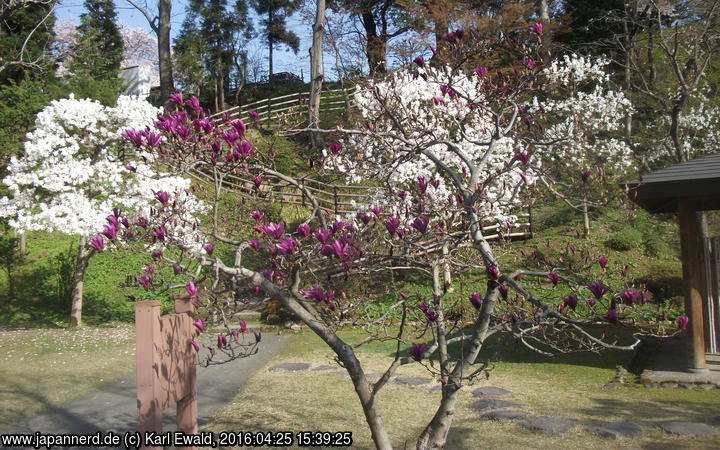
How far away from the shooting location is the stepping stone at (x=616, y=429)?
502 cm

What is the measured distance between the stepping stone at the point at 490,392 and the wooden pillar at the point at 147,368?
12.6 ft

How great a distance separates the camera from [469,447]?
4.90 metres

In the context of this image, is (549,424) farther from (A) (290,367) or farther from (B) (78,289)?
(B) (78,289)

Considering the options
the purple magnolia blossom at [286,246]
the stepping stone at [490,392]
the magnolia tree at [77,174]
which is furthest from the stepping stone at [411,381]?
the purple magnolia blossom at [286,246]

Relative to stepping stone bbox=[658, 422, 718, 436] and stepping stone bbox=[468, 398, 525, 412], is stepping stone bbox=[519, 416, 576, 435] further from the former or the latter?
stepping stone bbox=[658, 422, 718, 436]

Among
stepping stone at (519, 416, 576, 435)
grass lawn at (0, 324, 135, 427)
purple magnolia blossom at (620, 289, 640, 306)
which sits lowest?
stepping stone at (519, 416, 576, 435)

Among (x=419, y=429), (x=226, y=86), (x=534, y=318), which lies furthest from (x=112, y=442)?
(x=226, y=86)

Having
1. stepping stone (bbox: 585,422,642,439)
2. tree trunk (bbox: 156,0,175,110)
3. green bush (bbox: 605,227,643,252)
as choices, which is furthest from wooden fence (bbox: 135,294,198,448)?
tree trunk (bbox: 156,0,175,110)

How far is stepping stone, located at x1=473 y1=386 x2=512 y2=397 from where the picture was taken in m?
6.74

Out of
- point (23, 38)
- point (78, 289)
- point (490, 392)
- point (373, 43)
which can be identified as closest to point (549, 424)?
point (490, 392)

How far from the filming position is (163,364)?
4.33 metres

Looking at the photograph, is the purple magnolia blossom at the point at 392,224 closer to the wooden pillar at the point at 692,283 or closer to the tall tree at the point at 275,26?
the wooden pillar at the point at 692,283

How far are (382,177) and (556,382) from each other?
165 inches

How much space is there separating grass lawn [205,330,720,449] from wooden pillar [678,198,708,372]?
798mm
